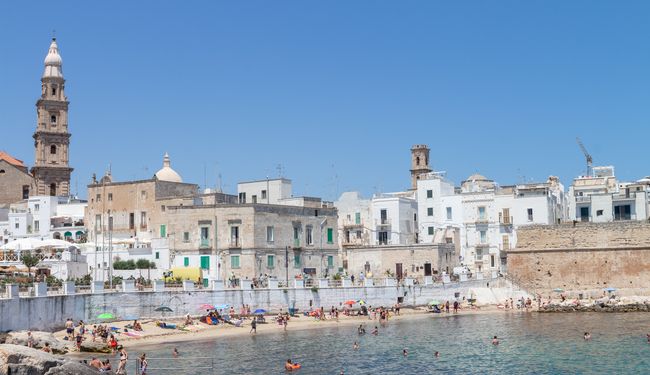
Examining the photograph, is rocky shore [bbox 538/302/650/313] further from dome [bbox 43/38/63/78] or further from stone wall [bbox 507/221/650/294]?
dome [bbox 43/38/63/78]

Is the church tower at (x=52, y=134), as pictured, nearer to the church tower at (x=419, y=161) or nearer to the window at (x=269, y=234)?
the window at (x=269, y=234)

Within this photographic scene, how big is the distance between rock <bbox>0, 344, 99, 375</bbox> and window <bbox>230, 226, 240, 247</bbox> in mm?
32533

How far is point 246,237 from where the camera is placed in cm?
6147

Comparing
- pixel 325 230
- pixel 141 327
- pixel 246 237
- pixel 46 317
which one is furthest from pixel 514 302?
pixel 46 317

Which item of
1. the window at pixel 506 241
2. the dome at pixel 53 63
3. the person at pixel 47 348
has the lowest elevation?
the person at pixel 47 348

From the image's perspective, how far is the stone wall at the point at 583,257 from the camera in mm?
67750

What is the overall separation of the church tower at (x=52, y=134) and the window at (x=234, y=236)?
34.8 metres

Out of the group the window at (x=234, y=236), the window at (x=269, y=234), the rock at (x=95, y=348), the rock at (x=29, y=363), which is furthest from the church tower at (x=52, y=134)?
the rock at (x=29, y=363)

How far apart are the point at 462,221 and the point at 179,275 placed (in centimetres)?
2835

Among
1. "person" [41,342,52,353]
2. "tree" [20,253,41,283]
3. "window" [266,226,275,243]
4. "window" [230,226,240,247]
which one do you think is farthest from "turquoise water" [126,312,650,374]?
"tree" [20,253,41,283]

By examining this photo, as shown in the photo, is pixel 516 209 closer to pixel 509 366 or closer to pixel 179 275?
pixel 179 275

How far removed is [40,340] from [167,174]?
131 ft

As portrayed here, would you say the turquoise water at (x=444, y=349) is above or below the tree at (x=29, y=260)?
below

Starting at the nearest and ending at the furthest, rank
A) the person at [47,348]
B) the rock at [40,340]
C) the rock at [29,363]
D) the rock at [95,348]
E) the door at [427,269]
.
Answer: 1. the rock at [29,363]
2. the person at [47,348]
3. the rock at [40,340]
4. the rock at [95,348]
5. the door at [427,269]
